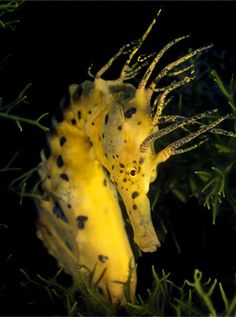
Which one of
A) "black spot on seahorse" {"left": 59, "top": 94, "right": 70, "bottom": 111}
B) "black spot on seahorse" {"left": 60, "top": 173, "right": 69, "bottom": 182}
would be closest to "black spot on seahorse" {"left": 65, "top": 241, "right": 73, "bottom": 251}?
"black spot on seahorse" {"left": 60, "top": 173, "right": 69, "bottom": 182}

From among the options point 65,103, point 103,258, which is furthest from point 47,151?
point 103,258

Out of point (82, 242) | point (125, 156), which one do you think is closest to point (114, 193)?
point (82, 242)

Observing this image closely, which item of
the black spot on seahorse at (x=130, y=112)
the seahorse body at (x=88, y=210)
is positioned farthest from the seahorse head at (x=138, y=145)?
the seahorse body at (x=88, y=210)

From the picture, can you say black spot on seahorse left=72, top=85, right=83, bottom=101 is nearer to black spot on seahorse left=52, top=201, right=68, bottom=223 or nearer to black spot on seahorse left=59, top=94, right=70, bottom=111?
black spot on seahorse left=59, top=94, right=70, bottom=111

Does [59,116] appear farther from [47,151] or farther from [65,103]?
[47,151]

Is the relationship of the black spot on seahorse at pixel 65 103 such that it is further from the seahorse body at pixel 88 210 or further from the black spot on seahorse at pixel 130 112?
the black spot on seahorse at pixel 130 112

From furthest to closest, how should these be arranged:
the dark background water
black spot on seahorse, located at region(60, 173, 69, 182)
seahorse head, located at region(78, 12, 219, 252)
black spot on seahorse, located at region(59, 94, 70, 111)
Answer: the dark background water, black spot on seahorse, located at region(60, 173, 69, 182), black spot on seahorse, located at region(59, 94, 70, 111), seahorse head, located at region(78, 12, 219, 252)
